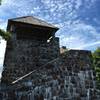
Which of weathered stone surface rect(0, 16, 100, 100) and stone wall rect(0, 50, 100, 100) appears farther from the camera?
stone wall rect(0, 50, 100, 100)

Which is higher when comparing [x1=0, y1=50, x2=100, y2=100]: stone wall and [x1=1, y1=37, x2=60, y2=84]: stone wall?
[x1=1, y1=37, x2=60, y2=84]: stone wall

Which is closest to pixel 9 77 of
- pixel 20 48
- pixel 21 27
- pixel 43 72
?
pixel 20 48

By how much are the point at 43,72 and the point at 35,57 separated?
491cm

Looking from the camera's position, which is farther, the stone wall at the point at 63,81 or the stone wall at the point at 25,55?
the stone wall at the point at 25,55

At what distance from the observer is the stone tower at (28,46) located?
12289mm

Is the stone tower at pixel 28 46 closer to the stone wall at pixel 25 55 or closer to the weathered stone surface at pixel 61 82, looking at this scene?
the stone wall at pixel 25 55

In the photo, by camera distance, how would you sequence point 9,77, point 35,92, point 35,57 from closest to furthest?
point 35,92 → point 9,77 → point 35,57

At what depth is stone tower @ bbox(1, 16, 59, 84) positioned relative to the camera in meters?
12.3

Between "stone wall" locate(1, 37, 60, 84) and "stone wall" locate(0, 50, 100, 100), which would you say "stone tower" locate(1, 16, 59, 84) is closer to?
"stone wall" locate(1, 37, 60, 84)

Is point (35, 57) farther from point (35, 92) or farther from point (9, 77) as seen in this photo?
point (35, 92)

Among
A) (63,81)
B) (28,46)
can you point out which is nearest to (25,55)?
(28,46)

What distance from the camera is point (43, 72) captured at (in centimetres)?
808

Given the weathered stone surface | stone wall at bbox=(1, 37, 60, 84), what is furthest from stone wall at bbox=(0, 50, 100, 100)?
stone wall at bbox=(1, 37, 60, 84)

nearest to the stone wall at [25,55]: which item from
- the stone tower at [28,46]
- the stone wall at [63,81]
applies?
the stone tower at [28,46]
